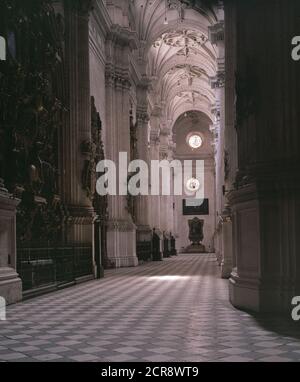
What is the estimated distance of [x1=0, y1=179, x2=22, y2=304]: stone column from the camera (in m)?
10.6

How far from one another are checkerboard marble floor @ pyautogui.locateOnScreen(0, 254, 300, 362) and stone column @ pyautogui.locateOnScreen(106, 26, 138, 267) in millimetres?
13670

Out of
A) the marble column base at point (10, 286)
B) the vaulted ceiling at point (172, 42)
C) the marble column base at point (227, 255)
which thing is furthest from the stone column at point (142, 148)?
the marble column base at point (10, 286)

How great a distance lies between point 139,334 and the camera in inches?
281

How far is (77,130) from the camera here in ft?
61.0

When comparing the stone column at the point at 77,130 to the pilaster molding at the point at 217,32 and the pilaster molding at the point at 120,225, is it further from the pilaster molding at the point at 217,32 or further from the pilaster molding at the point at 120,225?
the pilaster molding at the point at 217,32

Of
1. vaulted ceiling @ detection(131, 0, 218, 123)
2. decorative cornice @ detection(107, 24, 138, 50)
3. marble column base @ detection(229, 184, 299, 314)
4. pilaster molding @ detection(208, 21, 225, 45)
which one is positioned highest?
vaulted ceiling @ detection(131, 0, 218, 123)

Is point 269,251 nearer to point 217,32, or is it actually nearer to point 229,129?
point 229,129

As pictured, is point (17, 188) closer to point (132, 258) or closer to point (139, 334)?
point (139, 334)

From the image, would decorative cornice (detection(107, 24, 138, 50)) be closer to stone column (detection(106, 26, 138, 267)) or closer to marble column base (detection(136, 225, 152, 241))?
stone column (detection(106, 26, 138, 267))

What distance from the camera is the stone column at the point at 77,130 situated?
17.8 meters

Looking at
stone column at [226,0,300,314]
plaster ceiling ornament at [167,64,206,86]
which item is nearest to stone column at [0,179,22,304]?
stone column at [226,0,300,314]

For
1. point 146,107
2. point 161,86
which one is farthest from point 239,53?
point 161,86

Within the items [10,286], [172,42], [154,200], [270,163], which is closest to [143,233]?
[154,200]

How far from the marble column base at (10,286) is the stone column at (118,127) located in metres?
14.1
